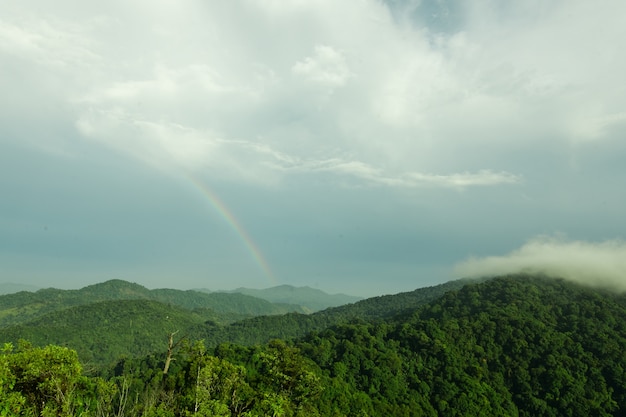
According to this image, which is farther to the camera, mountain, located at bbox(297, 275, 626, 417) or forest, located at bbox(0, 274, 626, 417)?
mountain, located at bbox(297, 275, 626, 417)

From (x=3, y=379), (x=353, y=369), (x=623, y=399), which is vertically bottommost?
(x=623, y=399)

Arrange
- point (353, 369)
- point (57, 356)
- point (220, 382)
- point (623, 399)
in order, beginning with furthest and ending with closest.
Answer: point (353, 369)
point (623, 399)
point (220, 382)
point (57, 356)

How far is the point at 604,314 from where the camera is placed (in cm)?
16250

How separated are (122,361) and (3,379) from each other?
170828mm

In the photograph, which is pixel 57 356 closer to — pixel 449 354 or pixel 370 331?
pixel 449 354

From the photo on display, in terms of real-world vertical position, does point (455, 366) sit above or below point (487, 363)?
above

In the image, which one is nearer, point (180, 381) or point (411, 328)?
point (180, 381)

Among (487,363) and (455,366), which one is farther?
(487,363)

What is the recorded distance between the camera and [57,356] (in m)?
23.1

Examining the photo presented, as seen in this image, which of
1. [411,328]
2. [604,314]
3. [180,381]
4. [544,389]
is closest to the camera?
[180,381]

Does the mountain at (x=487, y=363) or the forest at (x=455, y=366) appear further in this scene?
the mountain at (x=487, y=363)

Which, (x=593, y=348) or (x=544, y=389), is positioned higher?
(x=593, y=348)

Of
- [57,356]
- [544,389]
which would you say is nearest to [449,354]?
[544,389]

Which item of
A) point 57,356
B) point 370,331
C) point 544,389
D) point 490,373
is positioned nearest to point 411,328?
point 370,331
